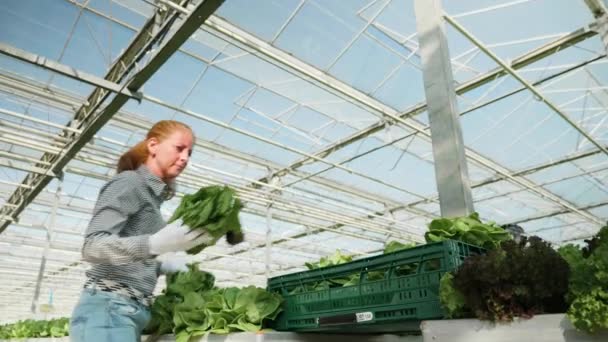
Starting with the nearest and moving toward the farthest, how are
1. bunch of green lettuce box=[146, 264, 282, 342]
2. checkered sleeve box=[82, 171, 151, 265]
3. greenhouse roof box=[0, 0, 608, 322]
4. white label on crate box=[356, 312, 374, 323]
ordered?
checkered sleeve box=[82, 171, 151, 265], white label on crate box=[356, 312, 374, 323], bunch of green lettuce box=[146, 264, 282, 342], greenhouse roof box=[0, 0, 608, 322]

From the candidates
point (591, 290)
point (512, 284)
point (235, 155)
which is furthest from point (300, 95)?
point (591, 290)

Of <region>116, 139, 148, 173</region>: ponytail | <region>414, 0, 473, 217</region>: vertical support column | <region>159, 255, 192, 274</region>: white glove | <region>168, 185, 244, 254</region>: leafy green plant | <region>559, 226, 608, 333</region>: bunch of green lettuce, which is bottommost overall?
<region>559, 226, 608, 333</region>: bunch of green lettuce

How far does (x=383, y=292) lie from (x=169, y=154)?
1.02 metres

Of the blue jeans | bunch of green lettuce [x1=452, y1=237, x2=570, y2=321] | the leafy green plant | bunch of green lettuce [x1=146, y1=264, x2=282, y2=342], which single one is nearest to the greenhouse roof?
bunch of green lettuce [x1=146, y1=264, x2=282, y2=342]

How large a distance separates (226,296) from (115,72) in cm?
609

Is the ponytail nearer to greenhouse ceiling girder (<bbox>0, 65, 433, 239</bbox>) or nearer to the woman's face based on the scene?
the woman's face

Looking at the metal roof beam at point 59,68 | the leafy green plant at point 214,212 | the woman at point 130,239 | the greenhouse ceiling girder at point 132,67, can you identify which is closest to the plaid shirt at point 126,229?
the woman at point 130,239

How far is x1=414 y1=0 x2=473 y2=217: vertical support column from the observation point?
2377 millimetres

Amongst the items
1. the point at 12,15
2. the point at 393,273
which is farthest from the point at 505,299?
the point at 12,15

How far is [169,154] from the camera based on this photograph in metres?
1.75

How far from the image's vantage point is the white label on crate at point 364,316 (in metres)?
1.62

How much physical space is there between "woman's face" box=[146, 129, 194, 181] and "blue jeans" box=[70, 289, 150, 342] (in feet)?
Result: 1.67

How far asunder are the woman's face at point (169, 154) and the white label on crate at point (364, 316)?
940 millimetres

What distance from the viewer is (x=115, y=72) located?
7125 mm
